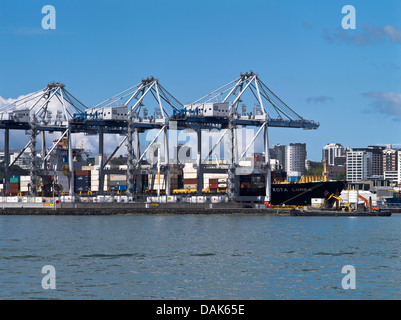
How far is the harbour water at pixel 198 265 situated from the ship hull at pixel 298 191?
63048 millimetres

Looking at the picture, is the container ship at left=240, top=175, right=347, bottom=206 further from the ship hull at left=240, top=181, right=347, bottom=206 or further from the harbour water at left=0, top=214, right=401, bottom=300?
the harbour water at left=0, top=214, right=401, bottom=300

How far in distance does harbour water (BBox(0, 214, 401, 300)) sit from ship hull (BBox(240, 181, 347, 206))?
6305 cm

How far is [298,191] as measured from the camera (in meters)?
126

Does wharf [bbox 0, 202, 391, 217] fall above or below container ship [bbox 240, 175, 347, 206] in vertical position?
below

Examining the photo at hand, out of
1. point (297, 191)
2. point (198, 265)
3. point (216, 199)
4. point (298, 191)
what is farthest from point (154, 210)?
point (198, 265)

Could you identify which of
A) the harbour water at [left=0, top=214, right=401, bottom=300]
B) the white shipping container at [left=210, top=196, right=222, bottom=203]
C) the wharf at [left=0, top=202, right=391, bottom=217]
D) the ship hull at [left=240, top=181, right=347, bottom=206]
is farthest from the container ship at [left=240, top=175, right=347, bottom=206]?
the harbour water at [left=0, top=214, right=401, bottom=300]

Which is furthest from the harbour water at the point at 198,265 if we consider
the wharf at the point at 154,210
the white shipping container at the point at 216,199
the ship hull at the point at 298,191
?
the ship hull at the point at 298,191

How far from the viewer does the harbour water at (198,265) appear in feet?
99.6

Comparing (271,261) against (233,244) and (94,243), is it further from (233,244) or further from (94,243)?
(94,243)

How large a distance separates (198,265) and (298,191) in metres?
89.3

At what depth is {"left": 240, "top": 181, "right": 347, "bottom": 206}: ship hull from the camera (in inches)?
4879

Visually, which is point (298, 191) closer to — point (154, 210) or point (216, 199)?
point (216, 199)

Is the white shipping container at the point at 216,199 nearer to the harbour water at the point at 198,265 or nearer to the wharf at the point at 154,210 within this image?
the wharf at the point at 154,210
